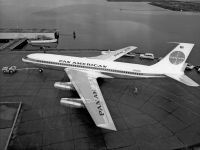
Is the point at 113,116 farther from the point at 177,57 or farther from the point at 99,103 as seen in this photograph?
the point at 177,57

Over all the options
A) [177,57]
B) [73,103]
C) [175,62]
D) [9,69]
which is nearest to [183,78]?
[175,62]

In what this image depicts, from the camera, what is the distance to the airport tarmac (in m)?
33.4

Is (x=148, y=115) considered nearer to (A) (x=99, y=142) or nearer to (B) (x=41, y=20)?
(A) (x=99, y=142)

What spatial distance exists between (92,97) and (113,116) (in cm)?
580

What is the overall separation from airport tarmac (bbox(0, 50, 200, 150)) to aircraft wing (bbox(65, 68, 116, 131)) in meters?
3.37

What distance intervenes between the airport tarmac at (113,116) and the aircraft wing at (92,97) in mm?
3373

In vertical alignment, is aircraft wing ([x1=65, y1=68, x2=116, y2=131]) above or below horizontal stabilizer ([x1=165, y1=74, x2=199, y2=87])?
below

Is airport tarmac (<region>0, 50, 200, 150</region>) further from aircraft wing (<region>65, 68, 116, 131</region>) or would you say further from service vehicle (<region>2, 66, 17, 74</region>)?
aircraft wing (<region>65, 68, 116, 131</region>)

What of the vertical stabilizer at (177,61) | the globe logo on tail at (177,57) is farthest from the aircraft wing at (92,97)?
the globe logo on tail at (177,57)

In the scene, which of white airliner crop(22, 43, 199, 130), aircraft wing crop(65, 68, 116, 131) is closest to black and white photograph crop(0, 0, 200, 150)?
white airliner crop(22, 43, 199, 130)

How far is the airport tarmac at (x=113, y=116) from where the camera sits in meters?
33.4

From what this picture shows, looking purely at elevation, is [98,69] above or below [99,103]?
A: above

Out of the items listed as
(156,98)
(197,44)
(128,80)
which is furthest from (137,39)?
(156,98)

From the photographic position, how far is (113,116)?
40031 millimetres
